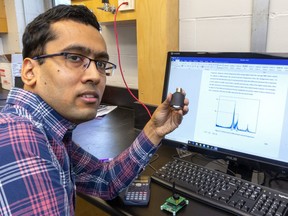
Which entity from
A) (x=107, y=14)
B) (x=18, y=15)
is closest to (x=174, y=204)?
(x=107, y=14)

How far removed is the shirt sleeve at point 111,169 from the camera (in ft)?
2.87

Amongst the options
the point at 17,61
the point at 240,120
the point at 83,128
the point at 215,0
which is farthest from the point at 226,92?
the point at 17,61

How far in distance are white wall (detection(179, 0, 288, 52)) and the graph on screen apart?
1.16ft

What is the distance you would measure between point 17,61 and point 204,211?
2200 mm

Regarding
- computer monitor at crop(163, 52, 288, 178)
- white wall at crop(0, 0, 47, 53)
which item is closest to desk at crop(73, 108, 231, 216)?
computer monitor at crop(163, 52, 288, 178)

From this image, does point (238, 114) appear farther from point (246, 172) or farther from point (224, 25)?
point (224, 25)

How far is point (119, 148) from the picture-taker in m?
1.24

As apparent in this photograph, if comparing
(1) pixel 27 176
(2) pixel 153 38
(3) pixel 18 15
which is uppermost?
(3) pixel 18 15

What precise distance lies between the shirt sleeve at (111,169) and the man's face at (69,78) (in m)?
0.23

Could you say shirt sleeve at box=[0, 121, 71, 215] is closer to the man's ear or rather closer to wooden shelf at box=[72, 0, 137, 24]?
the man's ear

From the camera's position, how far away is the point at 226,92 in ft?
2.98

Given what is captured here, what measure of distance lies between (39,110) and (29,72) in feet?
0.39

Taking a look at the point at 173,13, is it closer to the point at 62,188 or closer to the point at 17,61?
the point at 62,188

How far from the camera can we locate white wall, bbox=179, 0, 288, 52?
3.44 feet
